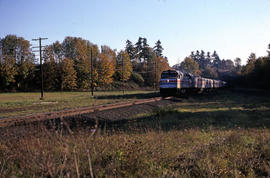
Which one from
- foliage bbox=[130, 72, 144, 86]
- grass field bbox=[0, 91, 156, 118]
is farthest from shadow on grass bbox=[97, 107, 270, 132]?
foliage bbox=[130, 72, 144, 86]

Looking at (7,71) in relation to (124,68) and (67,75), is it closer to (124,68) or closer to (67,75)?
(67,75)

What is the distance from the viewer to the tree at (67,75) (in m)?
57.4

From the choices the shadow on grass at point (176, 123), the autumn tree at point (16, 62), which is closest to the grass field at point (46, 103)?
the shadow on grass at point (176, 123)

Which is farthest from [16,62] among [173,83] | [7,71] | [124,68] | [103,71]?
[173,83]

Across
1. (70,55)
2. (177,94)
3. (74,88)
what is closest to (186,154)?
(177,94)

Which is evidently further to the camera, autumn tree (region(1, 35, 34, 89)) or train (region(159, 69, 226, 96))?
autumn tree (region(1, 35, 34, 89))

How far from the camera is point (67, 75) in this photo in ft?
189

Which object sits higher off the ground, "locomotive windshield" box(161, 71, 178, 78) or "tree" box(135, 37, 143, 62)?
"tree" box(135, 37, 143, 62)

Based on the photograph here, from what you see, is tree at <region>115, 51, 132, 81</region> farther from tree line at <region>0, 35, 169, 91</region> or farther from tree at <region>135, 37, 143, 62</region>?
tree at <region>135, 37, 143, 62</region>

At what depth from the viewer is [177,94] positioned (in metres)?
25.5

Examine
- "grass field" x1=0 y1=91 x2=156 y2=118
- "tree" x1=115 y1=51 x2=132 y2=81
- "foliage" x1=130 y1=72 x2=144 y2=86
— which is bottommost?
"grass field" x1=0 y1=91 x2=156 y2=118

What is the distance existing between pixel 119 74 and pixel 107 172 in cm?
6905

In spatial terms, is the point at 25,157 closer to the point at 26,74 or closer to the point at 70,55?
the point at 26,74

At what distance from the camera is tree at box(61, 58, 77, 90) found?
5739 cm
